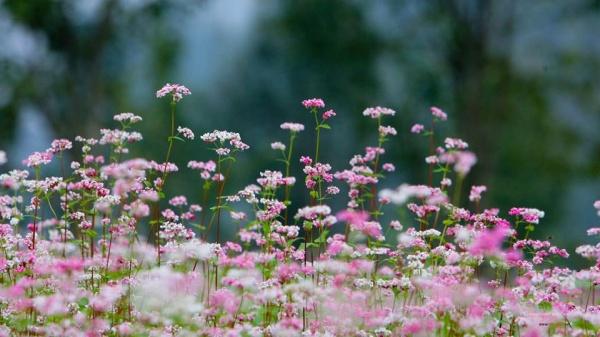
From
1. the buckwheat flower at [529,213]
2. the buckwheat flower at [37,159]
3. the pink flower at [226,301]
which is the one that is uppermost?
the buckwheat flower at [37,159]

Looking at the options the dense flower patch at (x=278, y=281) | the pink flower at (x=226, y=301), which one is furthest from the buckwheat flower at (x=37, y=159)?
the pink flower at (x=226, y=301)

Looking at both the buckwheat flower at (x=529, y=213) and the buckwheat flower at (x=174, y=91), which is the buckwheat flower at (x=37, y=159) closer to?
the buckwheat flower at (x=174, y=91)

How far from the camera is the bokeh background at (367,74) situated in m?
21.8

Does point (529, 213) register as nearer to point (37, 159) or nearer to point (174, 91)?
point (174, 91)

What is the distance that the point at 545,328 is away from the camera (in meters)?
5.93

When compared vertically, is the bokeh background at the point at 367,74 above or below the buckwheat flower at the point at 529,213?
above

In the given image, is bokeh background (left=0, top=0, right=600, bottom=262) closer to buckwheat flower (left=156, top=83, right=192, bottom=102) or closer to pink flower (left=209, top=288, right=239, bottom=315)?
buckwheat flower (left=156, top=83, right=192, bottom=102)

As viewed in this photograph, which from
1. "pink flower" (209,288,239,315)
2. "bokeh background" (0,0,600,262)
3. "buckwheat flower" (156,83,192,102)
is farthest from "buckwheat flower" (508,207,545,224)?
"bokeh background" (0,0,600,262)

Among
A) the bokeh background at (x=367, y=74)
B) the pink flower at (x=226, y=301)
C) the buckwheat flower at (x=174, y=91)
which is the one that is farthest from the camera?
the bokeh background at (x=367, y=74)

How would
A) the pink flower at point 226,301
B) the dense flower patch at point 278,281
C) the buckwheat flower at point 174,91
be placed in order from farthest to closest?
the buckwheat flower at point 174,91 < the dense flower patch at point 278,281 < the pink flower at point 226,301

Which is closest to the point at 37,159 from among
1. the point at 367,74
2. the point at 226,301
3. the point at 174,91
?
the point at 174,91

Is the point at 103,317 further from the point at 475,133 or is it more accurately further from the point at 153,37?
the point at 153,37

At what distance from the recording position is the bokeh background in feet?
71.6

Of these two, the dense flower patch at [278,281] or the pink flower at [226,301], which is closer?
the pink flower at [226,301]
